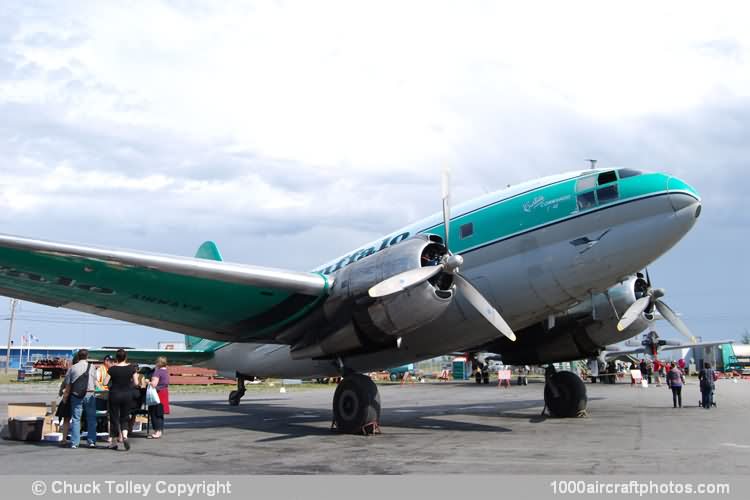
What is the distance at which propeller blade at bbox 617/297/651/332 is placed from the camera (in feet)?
49.3

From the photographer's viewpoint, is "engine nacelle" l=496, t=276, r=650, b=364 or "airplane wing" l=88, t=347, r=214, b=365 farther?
"airplane wing" l=88, t=347, r=214, b=365

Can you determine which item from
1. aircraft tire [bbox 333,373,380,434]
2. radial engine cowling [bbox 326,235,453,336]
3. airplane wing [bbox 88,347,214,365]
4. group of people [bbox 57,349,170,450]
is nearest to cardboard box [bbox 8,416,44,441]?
group of people [bbox 57,349,170,450]

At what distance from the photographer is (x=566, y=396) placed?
17.1 meters

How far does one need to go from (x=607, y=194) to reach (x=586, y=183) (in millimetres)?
498

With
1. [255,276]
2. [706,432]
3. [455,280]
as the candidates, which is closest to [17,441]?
[255,276]

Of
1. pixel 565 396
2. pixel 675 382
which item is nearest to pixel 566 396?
pixel 565 396

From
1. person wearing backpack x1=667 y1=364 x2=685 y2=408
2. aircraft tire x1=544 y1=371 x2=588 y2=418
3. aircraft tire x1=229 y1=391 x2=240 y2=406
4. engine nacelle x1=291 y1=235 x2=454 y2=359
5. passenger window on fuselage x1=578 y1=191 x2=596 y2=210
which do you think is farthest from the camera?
aircraft tire x1=229 y1=391 x2=240 y2=406

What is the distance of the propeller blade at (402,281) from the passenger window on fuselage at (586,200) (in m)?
3.21

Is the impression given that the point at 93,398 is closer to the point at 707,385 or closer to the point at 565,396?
the point at 565,396

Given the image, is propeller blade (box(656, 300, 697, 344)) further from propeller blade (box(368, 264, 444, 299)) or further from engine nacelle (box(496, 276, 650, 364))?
propeller blade (box(368, 264, 444, 299))

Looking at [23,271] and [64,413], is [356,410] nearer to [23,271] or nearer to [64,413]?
[64,413]

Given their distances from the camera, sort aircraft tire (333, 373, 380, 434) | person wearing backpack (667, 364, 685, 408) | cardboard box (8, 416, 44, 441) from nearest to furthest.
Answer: cardboard box (8, 416, 44, 441)
aircraft tire (333, 373, 380, 434)
person wearing backpack (667, 364, 685, 408)

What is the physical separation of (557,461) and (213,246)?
1507cm

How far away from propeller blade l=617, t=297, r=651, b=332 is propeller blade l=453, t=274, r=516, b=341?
4437 millimetres
